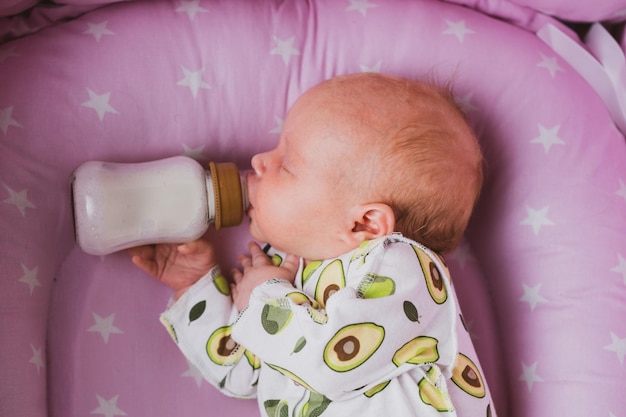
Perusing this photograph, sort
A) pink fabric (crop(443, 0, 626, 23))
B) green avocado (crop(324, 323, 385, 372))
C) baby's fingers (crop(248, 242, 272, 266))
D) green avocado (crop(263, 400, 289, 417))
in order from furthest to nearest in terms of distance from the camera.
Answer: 1. pink fabric (crop(443, 0, 626, 23))
2. baby's fingers (crop(248, 242, 272, 266))
3. green avocado (crop(263, 400, 289, 417))
4. green avocado (crop(324, 323, 385, 372))

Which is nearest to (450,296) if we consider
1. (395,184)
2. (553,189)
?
(395,184)

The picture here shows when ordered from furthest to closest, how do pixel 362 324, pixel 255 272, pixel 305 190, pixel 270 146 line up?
1. pixel 270 146
2. pixel 255 272
3. pixel 305 190
4. pixel 362 324

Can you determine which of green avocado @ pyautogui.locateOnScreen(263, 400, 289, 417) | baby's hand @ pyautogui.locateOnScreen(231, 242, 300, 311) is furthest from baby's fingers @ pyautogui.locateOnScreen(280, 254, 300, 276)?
green avocado @ pyautogui.locateOnScreen(263, 400, 289, 417)

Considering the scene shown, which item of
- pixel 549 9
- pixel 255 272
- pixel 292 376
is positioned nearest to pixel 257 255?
pixel 255 272

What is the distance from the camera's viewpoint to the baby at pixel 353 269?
1023 mm

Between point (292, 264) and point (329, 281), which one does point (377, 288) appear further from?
point (292, 264)

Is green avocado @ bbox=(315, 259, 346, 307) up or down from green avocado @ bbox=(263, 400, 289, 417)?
up

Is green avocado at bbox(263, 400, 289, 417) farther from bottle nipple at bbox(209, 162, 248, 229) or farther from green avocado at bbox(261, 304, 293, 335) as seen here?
bottle nipple at bbox(209, 162, 248, 229)

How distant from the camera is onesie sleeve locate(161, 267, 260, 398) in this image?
1182mm

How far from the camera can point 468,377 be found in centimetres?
109

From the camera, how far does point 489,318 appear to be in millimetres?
1334

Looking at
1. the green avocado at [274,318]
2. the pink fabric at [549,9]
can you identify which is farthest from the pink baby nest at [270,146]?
the green avocado at [274,318]

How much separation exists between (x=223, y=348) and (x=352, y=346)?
274 millimetres

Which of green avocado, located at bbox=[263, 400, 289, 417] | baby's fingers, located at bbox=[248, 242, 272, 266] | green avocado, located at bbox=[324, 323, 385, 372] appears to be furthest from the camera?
baby's fingers, located at bbox=[248, 242, 272, 266]
